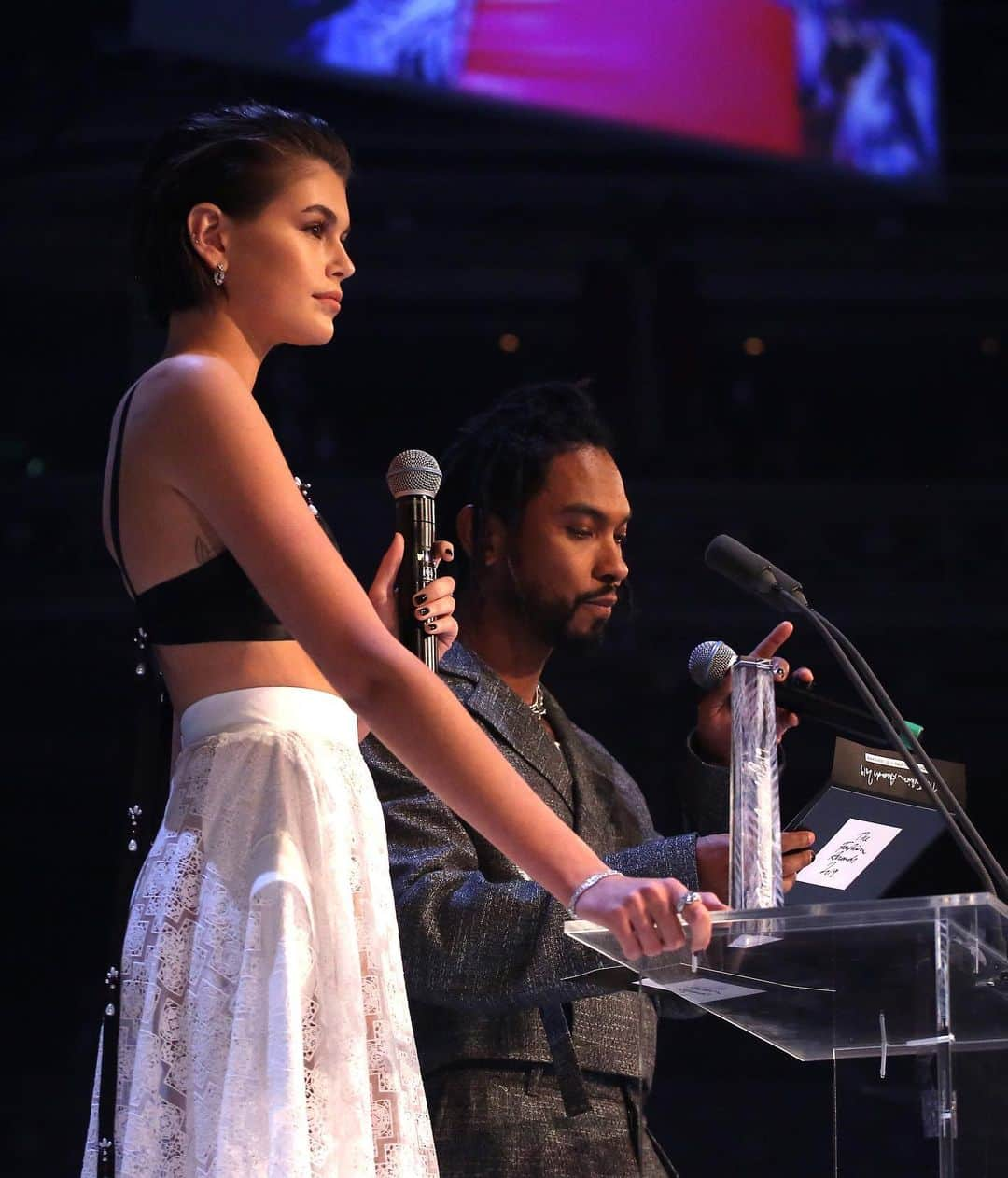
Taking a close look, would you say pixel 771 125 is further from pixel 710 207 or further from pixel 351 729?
pixel 351 729

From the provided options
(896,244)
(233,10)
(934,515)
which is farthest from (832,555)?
(233,10)

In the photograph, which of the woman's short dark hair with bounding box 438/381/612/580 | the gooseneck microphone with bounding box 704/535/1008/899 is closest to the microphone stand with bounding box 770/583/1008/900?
the gooseneck microphone with bounding box 704/535/1008/899

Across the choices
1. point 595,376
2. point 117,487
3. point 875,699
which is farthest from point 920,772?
point 595,376

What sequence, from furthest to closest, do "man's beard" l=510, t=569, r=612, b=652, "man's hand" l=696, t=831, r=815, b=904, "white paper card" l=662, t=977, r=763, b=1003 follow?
"man's beard" l=510, t=569, r=612, b=652, "man's hand" l=696, t=831, r=815, b=904, "white paper card" l=662, t=977, r=763, b=1003

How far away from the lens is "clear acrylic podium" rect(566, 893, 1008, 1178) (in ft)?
4.36

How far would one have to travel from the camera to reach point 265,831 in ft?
4.59

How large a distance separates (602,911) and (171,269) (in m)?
0.69

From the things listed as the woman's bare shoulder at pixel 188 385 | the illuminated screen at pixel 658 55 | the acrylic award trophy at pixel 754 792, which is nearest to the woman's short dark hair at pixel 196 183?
the woman's bare shoulder at pixel 188 385

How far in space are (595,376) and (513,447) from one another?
145 inches

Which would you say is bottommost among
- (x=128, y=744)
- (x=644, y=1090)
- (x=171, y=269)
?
(x=644, y=1090)

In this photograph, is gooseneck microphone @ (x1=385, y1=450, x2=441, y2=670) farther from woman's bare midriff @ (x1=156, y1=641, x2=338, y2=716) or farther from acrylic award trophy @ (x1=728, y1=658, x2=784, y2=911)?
acrylic award trophy @ (x1=728, y1=658, x2=784, y2=911)

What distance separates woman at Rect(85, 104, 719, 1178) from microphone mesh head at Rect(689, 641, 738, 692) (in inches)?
23.2

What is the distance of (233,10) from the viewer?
4.25 m

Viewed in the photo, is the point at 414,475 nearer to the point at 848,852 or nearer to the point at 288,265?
the point at 288,265
